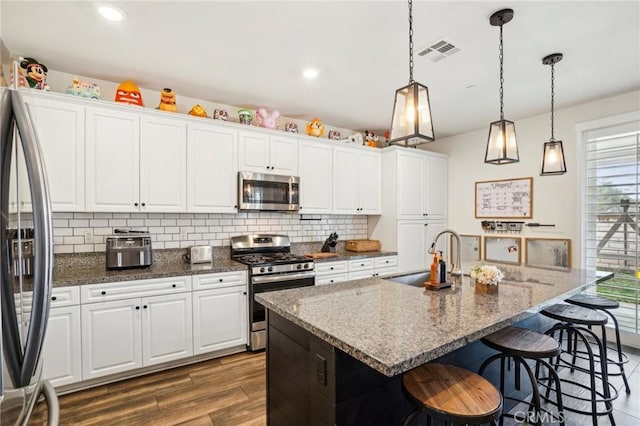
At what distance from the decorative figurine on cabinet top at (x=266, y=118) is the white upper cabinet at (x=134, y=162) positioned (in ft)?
2.82

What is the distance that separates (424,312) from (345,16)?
189 cm

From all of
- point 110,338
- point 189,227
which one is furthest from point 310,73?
point 110,338

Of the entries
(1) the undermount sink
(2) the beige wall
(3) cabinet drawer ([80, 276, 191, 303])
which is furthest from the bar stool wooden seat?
(3) cabinet drawer ([80, 276, 191, 303])

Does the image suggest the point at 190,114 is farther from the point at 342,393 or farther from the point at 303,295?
the point at 342,393

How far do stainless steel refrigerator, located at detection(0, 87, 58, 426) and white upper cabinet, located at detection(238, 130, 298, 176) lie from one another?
2593mm

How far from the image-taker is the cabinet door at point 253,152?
3455 millimetres

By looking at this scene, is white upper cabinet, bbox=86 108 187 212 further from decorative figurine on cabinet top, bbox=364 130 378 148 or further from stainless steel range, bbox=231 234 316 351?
decorative figurine on cabinet top, bbox=364 130 378 148

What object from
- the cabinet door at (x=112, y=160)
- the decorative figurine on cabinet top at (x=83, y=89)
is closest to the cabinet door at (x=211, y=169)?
the cabinet door at (x=112, y=160)

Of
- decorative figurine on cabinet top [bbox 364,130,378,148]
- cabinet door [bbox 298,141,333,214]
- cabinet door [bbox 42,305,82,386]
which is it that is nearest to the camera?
cabinet door [bbox 42,305,82,386]

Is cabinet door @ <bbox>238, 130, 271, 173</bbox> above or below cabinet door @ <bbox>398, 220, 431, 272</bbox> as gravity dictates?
above

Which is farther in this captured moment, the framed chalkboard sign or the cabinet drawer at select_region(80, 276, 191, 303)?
the framed chalkboard sign

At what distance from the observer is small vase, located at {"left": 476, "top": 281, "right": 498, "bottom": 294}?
1903 mm

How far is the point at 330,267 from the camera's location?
381 centimetres

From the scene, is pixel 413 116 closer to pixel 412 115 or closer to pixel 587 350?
pixel 412 115
